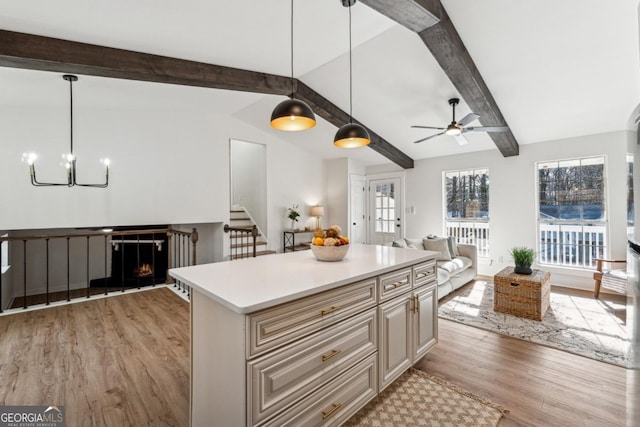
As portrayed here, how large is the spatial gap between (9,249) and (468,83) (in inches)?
299

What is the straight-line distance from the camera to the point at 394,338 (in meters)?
2.02

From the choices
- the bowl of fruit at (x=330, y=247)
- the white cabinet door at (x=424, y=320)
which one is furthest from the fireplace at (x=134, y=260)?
the white cabinet door at (x=424, y=320)

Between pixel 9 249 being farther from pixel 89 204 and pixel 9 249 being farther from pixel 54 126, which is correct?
pixel 54 126

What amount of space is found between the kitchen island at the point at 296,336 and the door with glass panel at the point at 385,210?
4.99 m

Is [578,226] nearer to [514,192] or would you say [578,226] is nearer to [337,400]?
[514,192]

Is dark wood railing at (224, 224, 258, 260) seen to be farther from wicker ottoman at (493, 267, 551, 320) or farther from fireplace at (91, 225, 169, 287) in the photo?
wicker ottoman at (493, 267, 551, 320)

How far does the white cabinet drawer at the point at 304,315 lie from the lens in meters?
1.26

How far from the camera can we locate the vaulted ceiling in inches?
95.1

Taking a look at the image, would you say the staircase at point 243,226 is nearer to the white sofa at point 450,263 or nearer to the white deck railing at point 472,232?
the white sofa at point 450,263

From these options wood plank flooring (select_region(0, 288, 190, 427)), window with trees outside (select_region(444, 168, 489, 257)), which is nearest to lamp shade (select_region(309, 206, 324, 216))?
window with trees outside (select_region(444, 168, 489, 257))

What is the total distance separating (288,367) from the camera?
137 centimetres

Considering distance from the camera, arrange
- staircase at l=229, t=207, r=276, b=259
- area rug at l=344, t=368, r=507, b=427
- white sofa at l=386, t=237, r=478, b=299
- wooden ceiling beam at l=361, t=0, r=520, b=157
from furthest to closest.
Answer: staircase at l=229, t=207, r=276, b=259 → white sofa at l=386, t=237, r=478, b=299 → wooden ceiling beam at l=361, t=0, r=520, b=157 → area rug at l=344, t=368, r=507, b=427

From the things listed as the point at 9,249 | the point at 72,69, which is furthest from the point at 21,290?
the point at 72,69

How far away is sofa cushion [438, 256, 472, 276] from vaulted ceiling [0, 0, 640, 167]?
2.09 m
